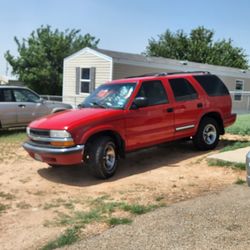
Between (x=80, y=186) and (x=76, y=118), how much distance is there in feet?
3.90

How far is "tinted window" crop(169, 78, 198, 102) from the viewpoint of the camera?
9.34 meters

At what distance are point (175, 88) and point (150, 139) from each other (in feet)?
4.48

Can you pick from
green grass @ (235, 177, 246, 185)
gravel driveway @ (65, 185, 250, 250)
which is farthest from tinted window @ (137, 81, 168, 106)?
gravel driveway @ (65, 185, 250, 250)

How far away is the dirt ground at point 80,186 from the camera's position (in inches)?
210

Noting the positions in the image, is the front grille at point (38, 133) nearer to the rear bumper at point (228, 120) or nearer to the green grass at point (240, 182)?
the green grass at point (240, 182)

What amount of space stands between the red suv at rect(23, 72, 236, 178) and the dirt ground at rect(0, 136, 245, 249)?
0.40 metres

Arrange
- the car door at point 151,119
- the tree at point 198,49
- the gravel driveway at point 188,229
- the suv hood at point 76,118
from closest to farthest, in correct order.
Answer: the gravel driveway at point 188,229 → the suv hood at point 76,118 → the car door at point 151,119 → the tree at point 198,49

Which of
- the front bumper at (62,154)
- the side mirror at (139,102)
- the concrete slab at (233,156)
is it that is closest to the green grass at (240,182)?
the concrete slab at (233,156)

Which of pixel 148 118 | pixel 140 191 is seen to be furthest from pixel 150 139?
pixel 140 191

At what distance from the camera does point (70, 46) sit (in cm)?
2919

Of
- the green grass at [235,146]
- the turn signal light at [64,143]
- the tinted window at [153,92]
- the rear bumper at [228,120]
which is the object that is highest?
the tinted window at [153,92]

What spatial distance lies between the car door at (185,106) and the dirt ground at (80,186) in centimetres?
59

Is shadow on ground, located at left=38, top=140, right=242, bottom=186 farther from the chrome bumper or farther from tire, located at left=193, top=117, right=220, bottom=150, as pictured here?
the chrome bumper

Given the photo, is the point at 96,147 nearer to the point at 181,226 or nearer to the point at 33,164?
the point at 33,164
